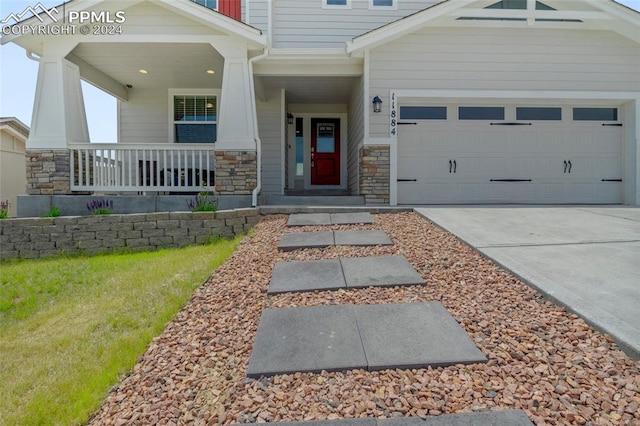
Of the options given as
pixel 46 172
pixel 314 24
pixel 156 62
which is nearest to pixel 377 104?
pixel 314 24

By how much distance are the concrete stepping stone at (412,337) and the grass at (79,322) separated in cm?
142

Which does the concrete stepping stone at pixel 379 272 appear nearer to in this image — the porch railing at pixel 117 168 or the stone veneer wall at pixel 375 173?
the stone veneer wall at pixel 375 173

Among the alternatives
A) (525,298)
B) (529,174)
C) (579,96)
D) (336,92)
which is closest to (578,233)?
(525,298)

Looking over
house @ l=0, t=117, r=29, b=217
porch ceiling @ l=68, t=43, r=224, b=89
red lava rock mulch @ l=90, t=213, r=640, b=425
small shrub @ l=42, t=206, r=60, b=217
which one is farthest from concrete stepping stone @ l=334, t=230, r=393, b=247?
house @ l=0, t=117, r=29, b=217

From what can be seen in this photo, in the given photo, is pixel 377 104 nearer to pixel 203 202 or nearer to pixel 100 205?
pixel 203 202

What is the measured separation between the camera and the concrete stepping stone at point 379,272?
116 inches

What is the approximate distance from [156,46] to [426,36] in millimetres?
A: 5128

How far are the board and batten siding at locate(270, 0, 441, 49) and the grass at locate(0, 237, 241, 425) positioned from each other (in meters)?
5.91

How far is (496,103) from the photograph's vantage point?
24.7ft

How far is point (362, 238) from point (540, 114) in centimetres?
568

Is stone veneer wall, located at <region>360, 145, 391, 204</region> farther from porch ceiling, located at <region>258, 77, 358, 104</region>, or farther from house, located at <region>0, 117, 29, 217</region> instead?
house, located at <region>0, 117, 29, 217</region>

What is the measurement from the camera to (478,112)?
7586 millimetres

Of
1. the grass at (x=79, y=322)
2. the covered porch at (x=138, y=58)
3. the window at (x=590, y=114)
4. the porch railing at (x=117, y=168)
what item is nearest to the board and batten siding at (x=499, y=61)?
the window at (x=590, y=114)

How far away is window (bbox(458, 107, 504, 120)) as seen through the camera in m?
7.57
